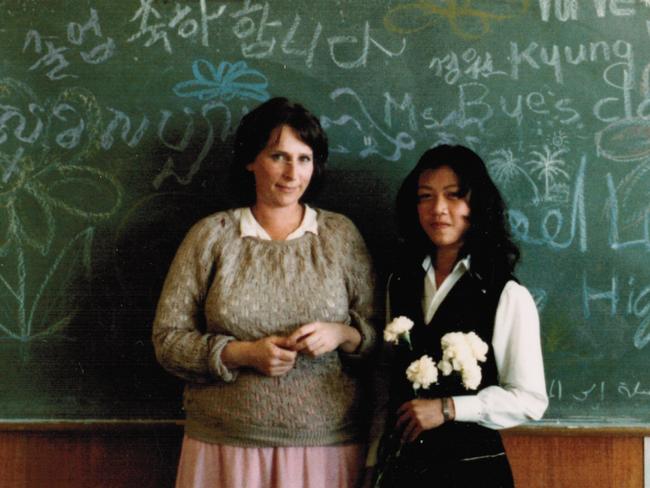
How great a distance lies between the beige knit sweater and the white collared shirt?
0.34m

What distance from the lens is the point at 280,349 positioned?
1694 millimetres

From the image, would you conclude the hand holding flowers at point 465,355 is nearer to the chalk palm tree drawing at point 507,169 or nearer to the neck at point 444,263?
the neck at point 444,263

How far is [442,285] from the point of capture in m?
1.78

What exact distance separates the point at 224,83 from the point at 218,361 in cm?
88

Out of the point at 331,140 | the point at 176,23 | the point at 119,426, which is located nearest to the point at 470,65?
the point at 331,140

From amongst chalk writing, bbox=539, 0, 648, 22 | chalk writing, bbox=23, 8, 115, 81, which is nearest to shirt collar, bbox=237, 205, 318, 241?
chalk writing, bbox=23, 8, 115, 81

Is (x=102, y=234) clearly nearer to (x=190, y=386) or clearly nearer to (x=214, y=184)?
(x=214, y=184)

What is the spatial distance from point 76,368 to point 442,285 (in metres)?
1.16

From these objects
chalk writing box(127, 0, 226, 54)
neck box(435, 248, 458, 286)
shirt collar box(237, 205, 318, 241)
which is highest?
chalk writing box(127, 0, 226, 54)

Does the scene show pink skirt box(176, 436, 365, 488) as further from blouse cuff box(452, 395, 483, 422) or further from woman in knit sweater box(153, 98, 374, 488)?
blouse cuff box(452, 395, 483, 422)

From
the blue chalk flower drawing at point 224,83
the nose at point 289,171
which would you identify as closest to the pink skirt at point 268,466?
the nose at point 289,171

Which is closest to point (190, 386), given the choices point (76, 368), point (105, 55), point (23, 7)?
point (76, 368)

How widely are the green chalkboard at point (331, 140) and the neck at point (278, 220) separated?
9.9 inches

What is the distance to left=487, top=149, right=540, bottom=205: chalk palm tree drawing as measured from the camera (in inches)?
81.6
